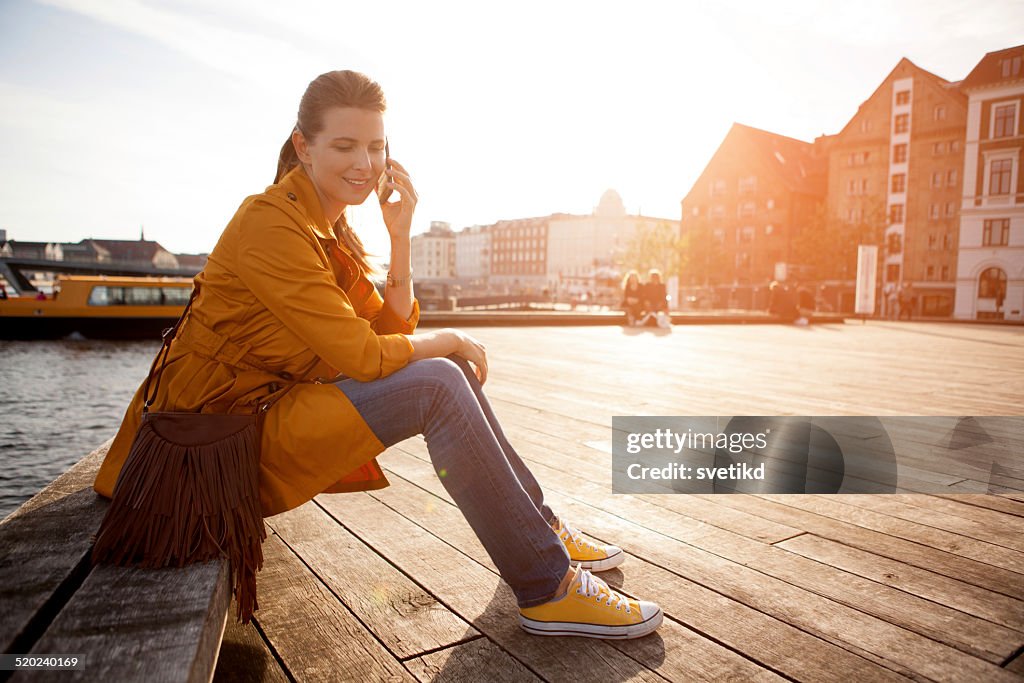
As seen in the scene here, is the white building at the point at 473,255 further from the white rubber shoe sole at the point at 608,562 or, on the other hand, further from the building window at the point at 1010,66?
the white rubber shoe sole at the point at 608,562

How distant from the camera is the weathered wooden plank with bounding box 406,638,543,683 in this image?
143 centimetres

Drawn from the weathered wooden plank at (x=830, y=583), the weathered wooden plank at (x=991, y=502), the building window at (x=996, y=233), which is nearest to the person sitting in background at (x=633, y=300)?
the weathered wooden plank at (x=991, y=502)

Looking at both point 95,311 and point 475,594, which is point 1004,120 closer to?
point 95,311

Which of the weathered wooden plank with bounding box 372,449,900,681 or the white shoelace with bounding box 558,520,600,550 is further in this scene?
the white shoelace with bounding box 558,520,600,550

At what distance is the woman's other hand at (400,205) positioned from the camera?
6.95ft

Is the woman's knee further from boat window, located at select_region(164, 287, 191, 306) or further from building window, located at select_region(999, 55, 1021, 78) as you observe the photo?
building window, located at select_region(999, 55, 1021, 78)

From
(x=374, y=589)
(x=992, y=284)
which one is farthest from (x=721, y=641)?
(x=992, y=284)

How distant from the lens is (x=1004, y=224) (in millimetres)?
32125

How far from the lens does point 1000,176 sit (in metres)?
31.3

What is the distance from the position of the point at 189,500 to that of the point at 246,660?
43cm

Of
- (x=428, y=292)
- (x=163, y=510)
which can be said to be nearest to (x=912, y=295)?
(x=428, y=292)

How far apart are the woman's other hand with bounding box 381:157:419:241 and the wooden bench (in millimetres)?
1167

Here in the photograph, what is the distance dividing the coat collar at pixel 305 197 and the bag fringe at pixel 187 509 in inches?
22.9

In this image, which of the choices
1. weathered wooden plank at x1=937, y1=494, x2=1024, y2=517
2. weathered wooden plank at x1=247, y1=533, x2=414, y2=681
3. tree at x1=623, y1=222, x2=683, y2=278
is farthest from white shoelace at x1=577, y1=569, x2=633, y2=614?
tree at x1=623, y1=222, x2=683, y2=278
